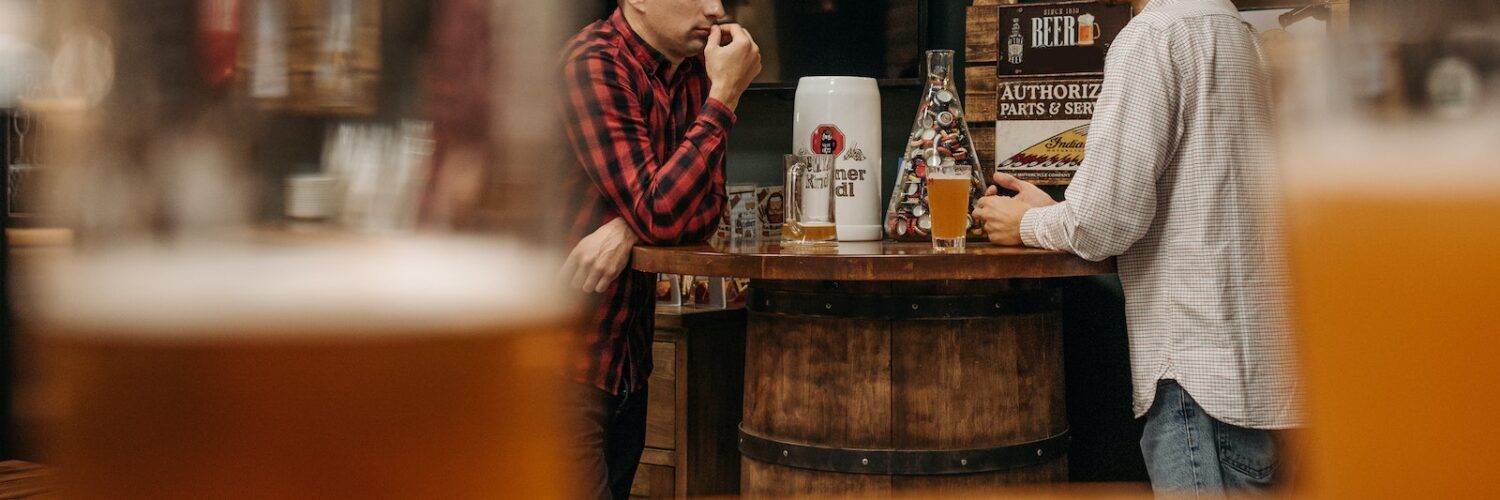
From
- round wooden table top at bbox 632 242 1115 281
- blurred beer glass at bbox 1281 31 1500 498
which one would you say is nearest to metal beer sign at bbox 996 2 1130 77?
round wooden table top at bbox 632 242 1115 281

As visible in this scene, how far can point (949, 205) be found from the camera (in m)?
2.16

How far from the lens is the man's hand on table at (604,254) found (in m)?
2.06

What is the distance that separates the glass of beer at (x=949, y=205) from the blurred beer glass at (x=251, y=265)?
1.97 metres

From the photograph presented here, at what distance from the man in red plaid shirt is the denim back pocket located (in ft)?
3.48

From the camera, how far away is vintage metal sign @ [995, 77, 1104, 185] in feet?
10.5

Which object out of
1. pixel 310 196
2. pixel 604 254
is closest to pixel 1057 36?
pixel 604 254

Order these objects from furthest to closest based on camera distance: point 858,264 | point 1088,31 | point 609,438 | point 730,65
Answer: point 1088,31 < point 609,438 < point 730,65 < point 858,264

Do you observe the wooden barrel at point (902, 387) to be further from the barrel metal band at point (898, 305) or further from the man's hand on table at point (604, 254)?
the man's hand on table at point (604, 254)

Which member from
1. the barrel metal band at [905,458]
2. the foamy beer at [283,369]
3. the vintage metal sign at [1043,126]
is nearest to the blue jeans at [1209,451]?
the barrel metal band at [905,458]

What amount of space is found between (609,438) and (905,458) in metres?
0.64

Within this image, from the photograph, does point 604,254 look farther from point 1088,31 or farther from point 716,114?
point 1088,31

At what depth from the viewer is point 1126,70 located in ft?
6.83

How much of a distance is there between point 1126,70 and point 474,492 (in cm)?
205

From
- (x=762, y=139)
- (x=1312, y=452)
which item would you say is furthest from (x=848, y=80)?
(x=1312, y=452)
